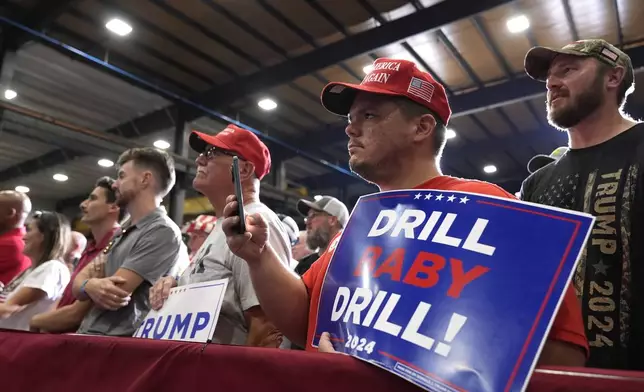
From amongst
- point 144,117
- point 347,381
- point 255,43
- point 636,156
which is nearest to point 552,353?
point 347,381

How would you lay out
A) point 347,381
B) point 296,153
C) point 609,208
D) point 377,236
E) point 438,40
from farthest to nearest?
1. point 296,153
2. point 438,40
3. point 609,208
4. point 377,236
5. point 347,381

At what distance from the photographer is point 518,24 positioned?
4.94 m

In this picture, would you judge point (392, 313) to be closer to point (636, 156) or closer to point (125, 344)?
point (125, 344)

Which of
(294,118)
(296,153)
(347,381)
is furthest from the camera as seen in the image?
(296,153)

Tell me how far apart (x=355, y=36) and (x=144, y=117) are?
3962 millimetres

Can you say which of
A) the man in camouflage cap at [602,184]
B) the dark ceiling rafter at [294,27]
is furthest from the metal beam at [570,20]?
the man in camouflage cap at [602,184]

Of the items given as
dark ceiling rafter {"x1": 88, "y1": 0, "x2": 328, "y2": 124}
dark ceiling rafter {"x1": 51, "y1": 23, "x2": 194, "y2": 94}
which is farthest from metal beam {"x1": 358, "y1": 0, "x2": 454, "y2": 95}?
dark ceiling rafter {"x1": 51, "y1": 23, "x2": 194, "y2": 94}

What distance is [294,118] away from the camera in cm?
782

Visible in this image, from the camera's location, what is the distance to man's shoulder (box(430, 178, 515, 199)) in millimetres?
929

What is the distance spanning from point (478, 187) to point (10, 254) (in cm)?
286

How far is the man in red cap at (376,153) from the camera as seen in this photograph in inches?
41.3

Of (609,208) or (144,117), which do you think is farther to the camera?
(144,117)

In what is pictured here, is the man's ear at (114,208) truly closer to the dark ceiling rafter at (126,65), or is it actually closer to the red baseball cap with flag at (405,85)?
the red baseball cap with flag at (405,85)

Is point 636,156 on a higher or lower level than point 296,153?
lower
